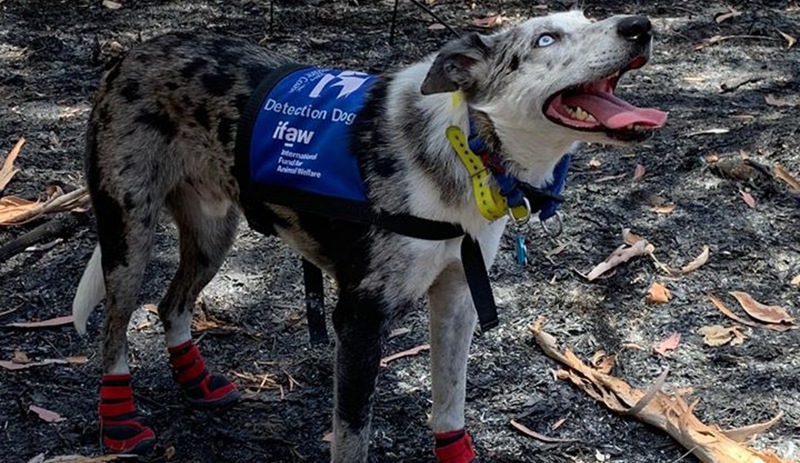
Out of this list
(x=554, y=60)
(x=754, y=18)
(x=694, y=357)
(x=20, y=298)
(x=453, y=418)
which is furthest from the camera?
(x=754, y=18)

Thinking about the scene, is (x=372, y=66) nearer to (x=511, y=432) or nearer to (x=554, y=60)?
(x=511, y=432)

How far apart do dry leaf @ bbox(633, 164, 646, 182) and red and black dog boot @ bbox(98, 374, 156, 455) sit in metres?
3.18

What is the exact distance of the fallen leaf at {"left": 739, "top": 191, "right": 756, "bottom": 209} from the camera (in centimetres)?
604

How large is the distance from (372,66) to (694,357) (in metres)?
3.62

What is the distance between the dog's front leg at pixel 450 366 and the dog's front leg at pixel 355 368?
13.8 inches

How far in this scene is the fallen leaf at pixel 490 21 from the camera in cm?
864

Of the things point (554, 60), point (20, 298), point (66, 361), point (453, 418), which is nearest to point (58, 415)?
point (66, 361)

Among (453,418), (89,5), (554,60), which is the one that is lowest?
(89,5)

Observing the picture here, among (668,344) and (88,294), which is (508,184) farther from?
(88,294)

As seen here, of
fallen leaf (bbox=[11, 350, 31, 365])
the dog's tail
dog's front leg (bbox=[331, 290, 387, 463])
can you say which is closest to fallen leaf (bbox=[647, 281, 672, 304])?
dog's front leg (bbox=[331, 290, 387, 463])

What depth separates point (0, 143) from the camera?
668cm

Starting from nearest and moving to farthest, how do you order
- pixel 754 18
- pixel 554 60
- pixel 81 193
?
pixel 554 60
pixel 81 193
pixel 754 18

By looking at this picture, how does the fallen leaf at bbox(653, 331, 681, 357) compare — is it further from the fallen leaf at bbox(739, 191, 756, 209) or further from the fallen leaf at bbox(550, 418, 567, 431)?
the fallen leaf at bbox(739, 191, 756, 209)

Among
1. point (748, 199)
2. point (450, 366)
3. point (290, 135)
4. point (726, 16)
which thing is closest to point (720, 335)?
point (748, 199)
